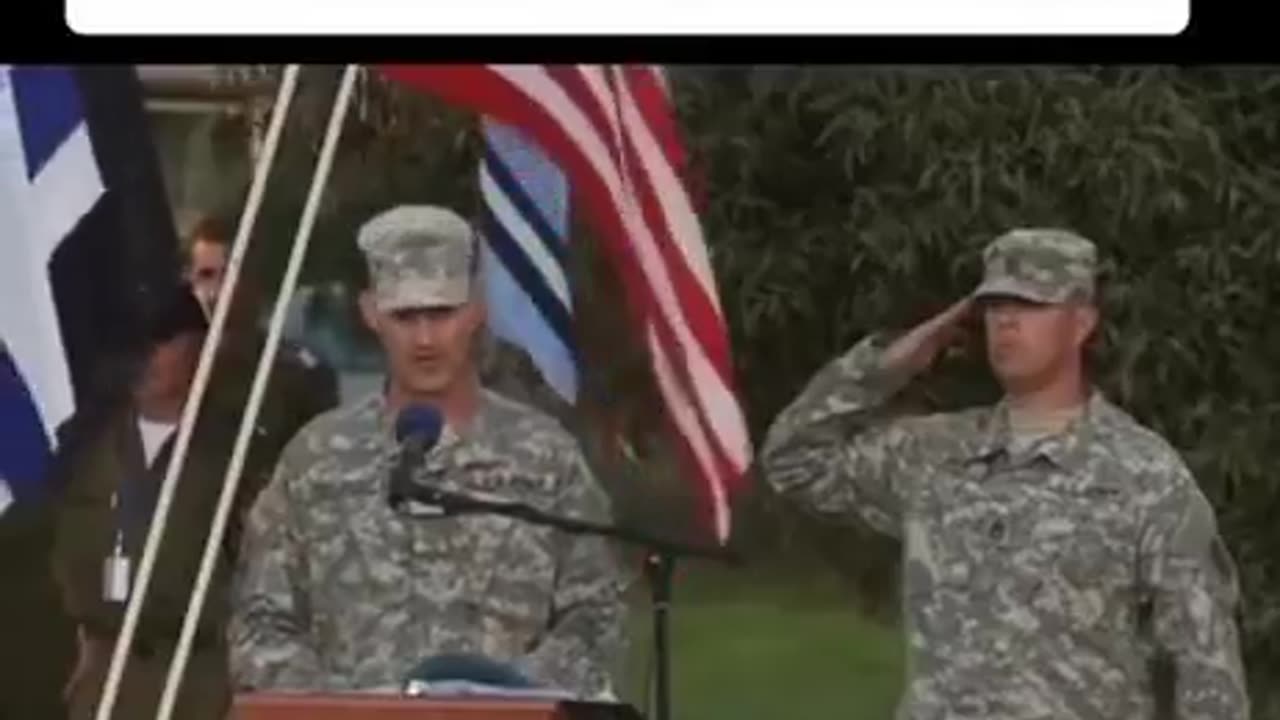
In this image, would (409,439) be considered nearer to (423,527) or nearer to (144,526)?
(423,527)

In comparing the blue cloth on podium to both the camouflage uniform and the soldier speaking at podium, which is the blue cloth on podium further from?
the camouflage uniform

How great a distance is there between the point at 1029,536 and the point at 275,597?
841 millimetres

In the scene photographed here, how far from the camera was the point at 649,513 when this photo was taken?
127 inches

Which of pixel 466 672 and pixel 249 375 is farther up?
pixel 249 375

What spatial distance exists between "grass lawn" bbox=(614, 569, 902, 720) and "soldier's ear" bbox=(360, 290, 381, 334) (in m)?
0.46

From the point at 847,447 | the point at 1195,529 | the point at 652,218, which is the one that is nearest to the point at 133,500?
the point at 652,218

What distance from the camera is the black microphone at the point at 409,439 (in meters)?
3.25

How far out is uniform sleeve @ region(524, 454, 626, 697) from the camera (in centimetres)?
320

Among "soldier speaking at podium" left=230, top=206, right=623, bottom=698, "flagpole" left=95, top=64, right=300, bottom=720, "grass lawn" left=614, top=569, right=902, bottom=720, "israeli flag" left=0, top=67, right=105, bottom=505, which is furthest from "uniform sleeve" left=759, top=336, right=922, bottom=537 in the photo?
"israeli flag" left=0, top=67, right=105, bottom=505

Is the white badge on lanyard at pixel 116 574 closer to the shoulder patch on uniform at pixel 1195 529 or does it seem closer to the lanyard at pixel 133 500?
the lanyard at pixel 133 500

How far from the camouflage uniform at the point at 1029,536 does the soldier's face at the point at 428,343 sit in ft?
1.18

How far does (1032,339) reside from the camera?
10.6 feet

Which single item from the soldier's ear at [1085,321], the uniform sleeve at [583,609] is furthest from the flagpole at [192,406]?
the soldier's ear at [1085,321]

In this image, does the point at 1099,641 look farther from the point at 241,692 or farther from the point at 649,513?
the point at 241,692
